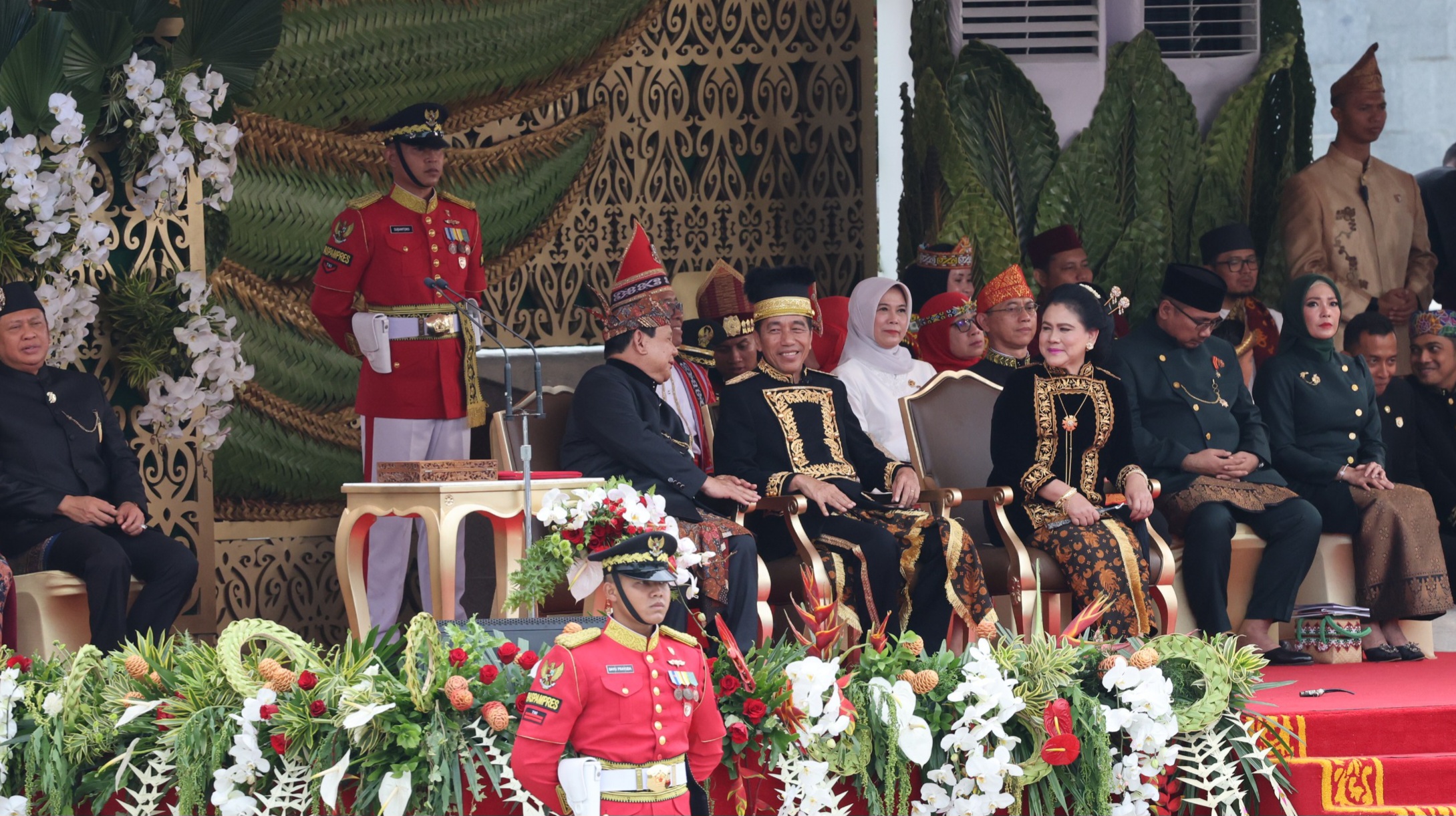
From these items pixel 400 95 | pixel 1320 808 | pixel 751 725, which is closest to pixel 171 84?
pixel 400 95

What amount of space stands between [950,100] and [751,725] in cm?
424

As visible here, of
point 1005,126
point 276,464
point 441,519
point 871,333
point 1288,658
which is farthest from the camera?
point 1005,126

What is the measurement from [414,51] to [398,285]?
5.16 feet

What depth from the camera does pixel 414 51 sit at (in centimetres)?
706

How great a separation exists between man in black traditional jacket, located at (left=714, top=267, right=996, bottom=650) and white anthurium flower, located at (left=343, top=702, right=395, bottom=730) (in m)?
1.87

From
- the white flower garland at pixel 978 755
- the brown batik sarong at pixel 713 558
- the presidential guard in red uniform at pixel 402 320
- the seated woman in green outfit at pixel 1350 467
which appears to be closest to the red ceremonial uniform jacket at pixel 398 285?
the presidential guard in red uniform at pixel 402 320

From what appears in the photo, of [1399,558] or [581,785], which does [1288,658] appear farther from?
[581,785]

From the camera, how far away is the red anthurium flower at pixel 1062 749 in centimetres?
415

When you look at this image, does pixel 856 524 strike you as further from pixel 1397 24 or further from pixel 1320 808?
pixel 1397 24

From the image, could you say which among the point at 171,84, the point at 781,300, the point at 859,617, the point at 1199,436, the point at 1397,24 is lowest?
the point at 859,617

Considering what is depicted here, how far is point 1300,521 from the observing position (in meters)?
6.06

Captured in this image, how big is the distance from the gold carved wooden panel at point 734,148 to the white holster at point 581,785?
420cm

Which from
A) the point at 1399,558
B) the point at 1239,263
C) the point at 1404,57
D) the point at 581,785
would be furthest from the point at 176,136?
the point at 1404,57

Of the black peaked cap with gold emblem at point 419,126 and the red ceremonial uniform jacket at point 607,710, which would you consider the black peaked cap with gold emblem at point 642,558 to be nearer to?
the red ceremonial uniform jacket at point 607,710
